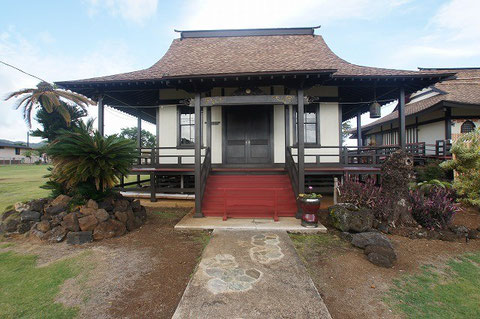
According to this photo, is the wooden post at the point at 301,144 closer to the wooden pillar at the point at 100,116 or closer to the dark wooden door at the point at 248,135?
the dark wooden door at the point at 248,135

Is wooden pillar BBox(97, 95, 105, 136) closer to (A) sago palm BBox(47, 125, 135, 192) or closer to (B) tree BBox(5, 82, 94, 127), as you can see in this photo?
(B) tree BBox(5, 82, 94, 127)

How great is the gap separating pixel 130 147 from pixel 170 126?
12.8ft

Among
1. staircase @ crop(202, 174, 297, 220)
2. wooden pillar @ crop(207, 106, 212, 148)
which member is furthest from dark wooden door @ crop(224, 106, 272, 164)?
staircase @ crop(202, 174, 297, 220)

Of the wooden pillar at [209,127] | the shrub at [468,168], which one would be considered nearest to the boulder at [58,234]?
the wooden pillar at [209,127]

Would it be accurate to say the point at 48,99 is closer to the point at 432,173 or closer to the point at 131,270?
the point at 131,270

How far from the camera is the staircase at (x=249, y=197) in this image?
246 inches

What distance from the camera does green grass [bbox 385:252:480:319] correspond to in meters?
2.60

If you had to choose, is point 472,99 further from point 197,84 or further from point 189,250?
point 189,250

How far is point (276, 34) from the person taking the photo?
35.3 feet

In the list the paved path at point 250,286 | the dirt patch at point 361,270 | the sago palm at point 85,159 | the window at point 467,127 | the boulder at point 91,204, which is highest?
the window at point 467,127

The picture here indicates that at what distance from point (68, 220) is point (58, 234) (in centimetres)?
35

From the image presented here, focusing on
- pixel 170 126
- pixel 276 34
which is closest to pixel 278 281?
pixel 170 126

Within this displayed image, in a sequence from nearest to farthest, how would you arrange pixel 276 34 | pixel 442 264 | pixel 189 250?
pixel 442 264 < pixel 189 250 < pixel 276 34

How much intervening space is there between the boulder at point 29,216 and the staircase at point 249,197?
413 centimetres
